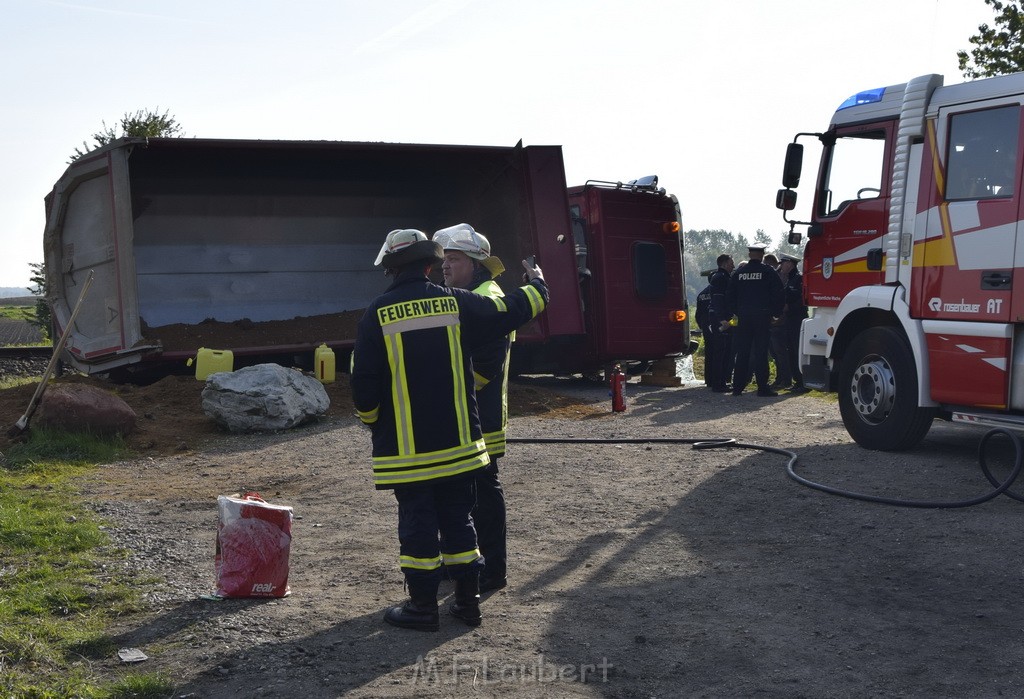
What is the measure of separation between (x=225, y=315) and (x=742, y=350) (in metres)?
6.42

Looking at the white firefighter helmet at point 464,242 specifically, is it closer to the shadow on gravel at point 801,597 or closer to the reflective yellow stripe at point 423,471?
the reflective yellow stripe at point 423,471

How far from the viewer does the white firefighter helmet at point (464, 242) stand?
5.33 metres

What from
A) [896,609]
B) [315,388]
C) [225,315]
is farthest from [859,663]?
[225,315]

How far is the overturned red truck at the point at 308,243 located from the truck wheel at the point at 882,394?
4.44 meters

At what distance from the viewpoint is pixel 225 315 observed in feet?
44.5

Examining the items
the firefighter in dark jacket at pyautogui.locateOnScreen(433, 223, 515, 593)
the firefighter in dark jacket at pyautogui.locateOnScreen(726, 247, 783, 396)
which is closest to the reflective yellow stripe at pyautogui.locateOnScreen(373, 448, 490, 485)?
the firefighter in dark jacket at pyautogui.locateOnScreen(433, 223, 515, 593)

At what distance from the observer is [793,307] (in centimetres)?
1488

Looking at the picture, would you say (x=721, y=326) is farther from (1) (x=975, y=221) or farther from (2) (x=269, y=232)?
(1) (x=975, y=221)

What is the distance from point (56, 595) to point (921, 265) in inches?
253

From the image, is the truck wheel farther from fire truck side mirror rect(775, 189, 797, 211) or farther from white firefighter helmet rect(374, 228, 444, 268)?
white firefighter helmet rect(374, 228, 444, 268)

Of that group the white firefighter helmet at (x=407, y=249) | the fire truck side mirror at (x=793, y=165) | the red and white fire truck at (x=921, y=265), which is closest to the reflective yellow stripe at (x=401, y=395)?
the white firefighter helmet at (x=407, y=249)

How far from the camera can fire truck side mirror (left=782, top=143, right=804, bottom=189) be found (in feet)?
31.6

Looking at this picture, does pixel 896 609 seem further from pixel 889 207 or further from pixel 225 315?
pixel 225 315

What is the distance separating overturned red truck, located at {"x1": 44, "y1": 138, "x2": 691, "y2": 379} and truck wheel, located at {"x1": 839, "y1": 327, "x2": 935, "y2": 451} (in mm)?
4437
